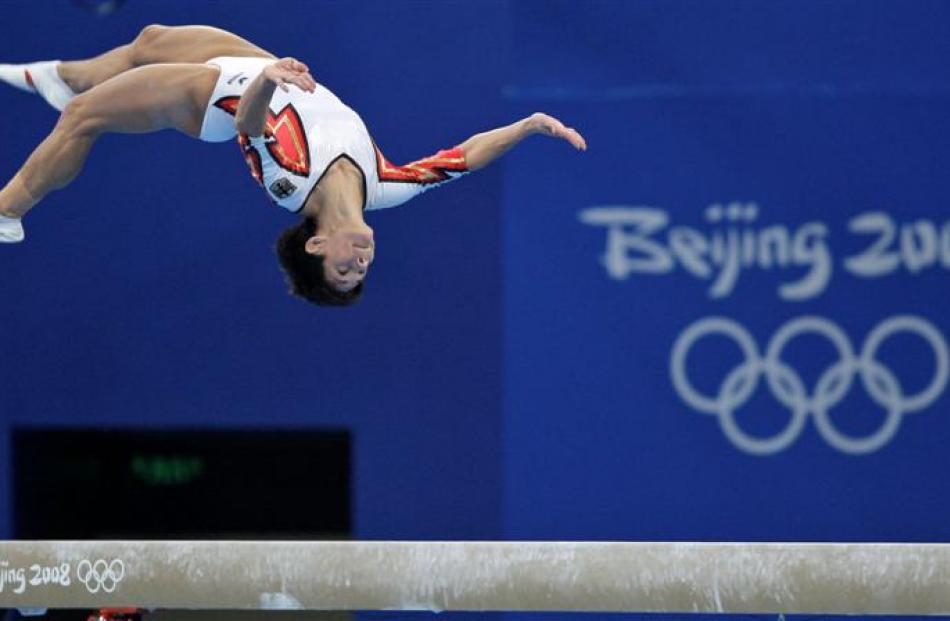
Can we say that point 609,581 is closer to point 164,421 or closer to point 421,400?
point 421,400

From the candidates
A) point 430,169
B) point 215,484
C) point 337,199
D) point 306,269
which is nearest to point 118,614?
point 306,269

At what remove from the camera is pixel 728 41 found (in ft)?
22.5

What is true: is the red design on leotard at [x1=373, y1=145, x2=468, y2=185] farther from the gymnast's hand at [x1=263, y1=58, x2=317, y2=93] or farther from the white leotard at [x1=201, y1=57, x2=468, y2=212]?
the gymnast's hand at [x1=263, y1=58, x2=317, y2=93]

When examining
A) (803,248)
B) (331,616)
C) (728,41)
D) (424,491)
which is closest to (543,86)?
(728,41)

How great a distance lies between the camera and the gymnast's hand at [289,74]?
437cm

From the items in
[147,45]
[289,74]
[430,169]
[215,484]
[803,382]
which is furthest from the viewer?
[215,484]

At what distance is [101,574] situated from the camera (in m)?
4.84

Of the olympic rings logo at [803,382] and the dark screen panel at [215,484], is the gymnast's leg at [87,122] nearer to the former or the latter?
the olympic rings logo at [803,382]

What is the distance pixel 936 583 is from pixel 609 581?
933 millimetres

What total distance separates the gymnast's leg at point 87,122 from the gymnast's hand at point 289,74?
644 mm

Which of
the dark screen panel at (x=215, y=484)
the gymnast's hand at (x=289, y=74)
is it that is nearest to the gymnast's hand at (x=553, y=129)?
the gymnast's hand at (x=289, y=74)

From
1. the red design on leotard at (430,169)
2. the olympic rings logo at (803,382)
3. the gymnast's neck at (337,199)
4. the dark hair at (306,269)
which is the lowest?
the olympic rings logo at (803,382)

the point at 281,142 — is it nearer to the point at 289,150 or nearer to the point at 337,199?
the point at 289,150

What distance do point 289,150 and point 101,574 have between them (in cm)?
141
